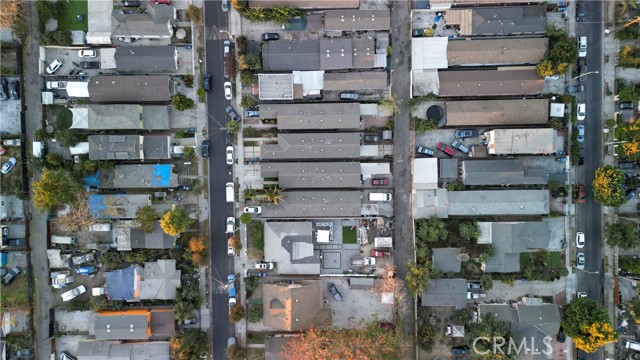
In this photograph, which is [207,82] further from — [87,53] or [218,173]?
[87,53]

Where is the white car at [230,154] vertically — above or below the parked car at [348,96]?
below

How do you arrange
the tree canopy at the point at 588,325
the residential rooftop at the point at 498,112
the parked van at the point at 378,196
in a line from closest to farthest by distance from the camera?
the tree canopy at the point at 588,325, the residential rooftop at the point at 498,112, the parked van at the point at 378,196

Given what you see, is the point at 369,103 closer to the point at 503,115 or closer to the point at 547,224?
the point at 503,115

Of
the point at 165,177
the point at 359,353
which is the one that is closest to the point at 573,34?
the point at 359,353

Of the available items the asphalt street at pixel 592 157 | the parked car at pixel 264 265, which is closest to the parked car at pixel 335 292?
the parked car at pixel 264 265

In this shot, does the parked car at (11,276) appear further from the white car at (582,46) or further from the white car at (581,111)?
the white car at (582,46)

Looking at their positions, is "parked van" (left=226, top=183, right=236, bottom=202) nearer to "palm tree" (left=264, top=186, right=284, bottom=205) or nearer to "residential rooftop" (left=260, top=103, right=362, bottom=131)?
"palm tree" (left=264, top=186, right=284, bottom=205)
